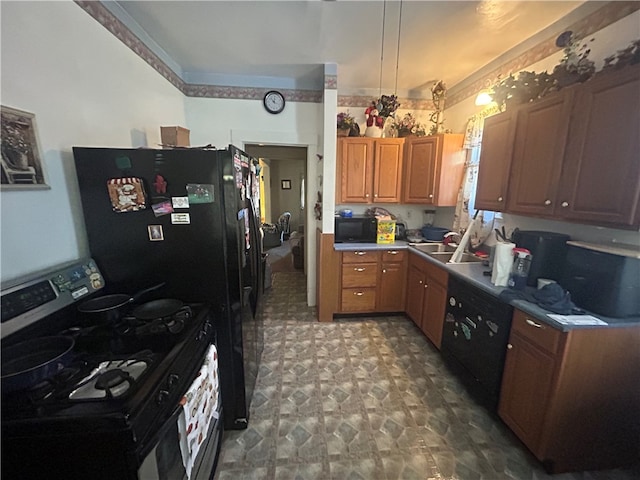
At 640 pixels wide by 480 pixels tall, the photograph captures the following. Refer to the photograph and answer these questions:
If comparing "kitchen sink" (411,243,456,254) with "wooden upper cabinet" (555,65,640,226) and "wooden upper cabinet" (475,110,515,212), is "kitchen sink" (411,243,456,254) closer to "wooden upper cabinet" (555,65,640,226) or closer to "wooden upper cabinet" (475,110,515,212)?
"wooden upper cabinet" (475,110,515,212)

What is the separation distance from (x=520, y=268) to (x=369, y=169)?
76.6 inches

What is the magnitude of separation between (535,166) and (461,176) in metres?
1.23

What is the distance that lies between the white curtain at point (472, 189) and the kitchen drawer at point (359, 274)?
1.07m

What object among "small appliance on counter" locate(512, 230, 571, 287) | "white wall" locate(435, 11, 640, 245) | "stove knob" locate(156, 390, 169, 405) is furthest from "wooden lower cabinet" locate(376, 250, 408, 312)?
"stove knob" locate(156, 390, 169, 405)

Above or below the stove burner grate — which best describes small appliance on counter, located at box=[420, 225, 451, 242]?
above

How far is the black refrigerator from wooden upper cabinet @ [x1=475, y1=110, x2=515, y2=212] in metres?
2.01

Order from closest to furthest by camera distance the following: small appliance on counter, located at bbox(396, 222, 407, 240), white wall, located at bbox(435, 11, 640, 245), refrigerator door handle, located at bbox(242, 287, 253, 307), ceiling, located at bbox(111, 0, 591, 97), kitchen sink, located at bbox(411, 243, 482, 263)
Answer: white wall, located at bbox(435, 11, 640, 245), refrigerator door handle, located at bbox(242, 287, 253, 307), ceiling, located at bbox(111, 0, 591, 97), kitchen sink, located at bbox(411, 243, 482, 263), small appliance on counter, located at bbox(396, 222, 407, 240)

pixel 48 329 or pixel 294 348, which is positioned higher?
pixel 48 329

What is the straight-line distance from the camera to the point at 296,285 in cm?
439

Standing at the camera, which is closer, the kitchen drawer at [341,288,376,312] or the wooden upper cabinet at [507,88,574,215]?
the wooden upper cabinet at [507,88,574,215]

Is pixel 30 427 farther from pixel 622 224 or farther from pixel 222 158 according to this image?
pixel 622 224

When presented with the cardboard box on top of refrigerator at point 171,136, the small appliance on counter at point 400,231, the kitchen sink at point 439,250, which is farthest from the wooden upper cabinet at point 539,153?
the cardboard box on top of refrigerator at point 171,136

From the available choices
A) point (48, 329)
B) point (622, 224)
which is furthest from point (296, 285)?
point (622, 224)

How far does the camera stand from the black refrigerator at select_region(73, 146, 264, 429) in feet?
4.68
